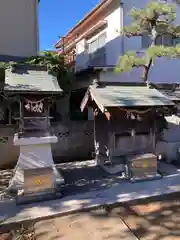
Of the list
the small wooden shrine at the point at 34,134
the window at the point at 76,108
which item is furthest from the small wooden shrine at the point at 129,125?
the window at the point at 76,108

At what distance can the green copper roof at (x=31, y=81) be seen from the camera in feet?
18.7

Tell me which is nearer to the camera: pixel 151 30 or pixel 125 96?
pixel 125 96

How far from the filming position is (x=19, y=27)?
9859 mm

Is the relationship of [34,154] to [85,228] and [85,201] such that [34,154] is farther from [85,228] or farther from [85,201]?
[85,228]

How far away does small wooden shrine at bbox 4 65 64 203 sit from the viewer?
5.70 metres

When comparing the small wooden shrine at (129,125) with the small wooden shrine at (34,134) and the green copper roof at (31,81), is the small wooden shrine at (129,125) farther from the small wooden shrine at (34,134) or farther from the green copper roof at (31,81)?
the small wooden shrine at (34,134)

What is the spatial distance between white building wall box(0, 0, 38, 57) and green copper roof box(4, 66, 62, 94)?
13.0 ft

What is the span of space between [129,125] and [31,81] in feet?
11.1

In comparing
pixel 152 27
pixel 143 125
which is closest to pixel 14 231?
pixel 143 125

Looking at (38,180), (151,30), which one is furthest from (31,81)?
(151,30)

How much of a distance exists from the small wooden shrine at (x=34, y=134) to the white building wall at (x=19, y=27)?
3901mm

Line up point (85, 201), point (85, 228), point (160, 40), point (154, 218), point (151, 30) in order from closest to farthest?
point (85, 228)
point (154, 218)
point (85, 201)
point (151, 30)
point (160, 40)

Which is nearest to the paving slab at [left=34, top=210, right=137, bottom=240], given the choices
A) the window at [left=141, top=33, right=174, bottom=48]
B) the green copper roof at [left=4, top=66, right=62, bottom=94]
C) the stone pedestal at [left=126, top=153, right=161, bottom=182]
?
the stone pedestal at [left=126, top=153, right=161, bottom=182]

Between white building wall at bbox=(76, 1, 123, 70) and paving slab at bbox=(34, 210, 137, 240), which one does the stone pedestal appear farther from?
white building wall at bbox=(76, 1, 123, 70)
